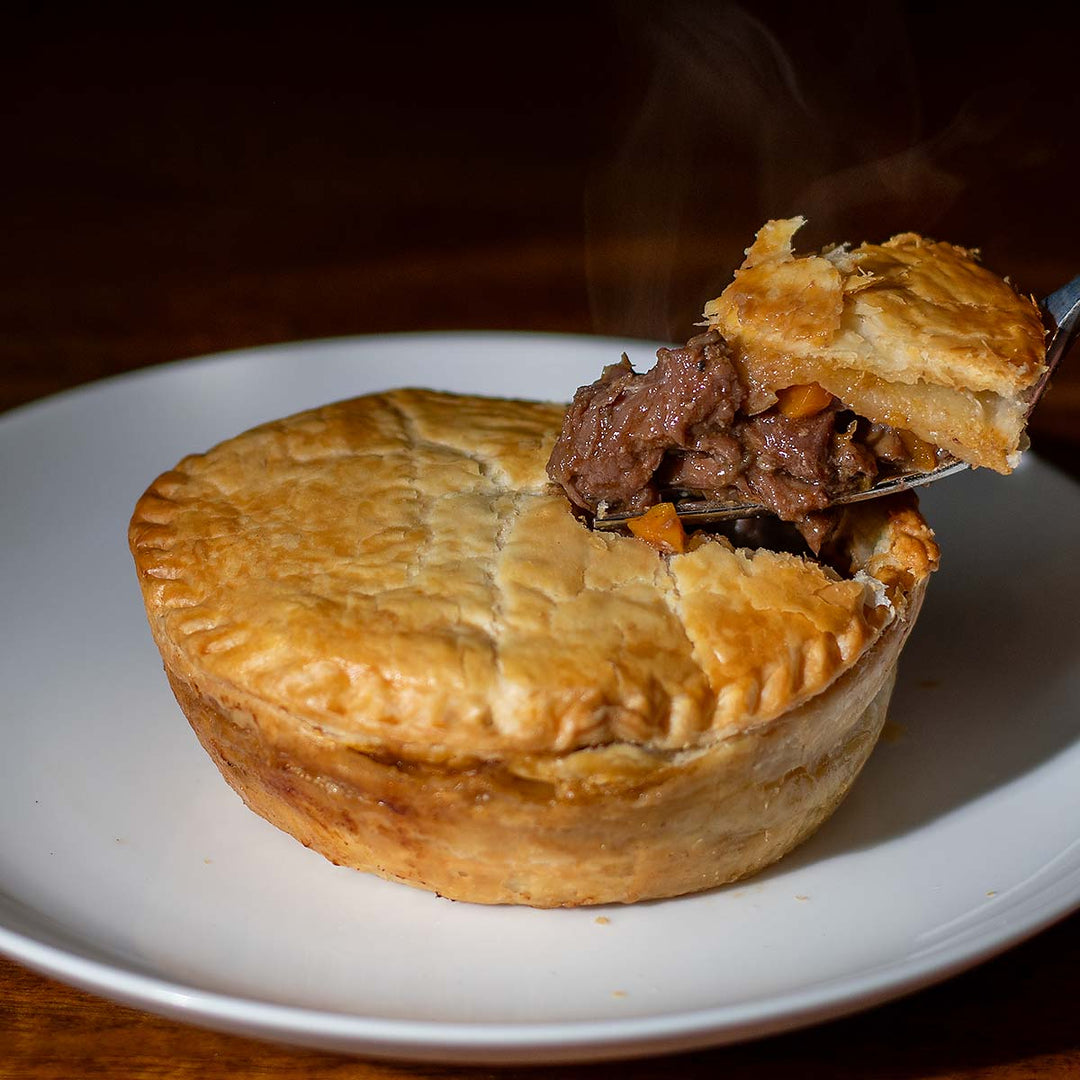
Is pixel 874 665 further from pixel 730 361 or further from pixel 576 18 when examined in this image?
pixel 576 18

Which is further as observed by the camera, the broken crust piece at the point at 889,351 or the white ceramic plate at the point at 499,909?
the broken crust piece at the point at 889,351

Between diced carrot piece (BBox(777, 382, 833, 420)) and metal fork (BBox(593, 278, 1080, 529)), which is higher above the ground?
diced carrot piece (BBox(777, 382, 833, 420))

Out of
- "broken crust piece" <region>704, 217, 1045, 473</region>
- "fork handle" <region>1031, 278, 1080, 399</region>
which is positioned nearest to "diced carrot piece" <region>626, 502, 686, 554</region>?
"broken crust piece" <region>704, 217, 1045, 473</region>

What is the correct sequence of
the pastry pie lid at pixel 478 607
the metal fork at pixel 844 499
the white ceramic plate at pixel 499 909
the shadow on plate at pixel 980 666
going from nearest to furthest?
the white ceramic plate at pixel 499 909 < the pastry pie lid at pixel 478 607 < the metal fork at pixel 844 499 < the shadow on plate at pixel 980 666

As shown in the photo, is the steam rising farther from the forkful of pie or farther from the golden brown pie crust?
the golden brown pie crust

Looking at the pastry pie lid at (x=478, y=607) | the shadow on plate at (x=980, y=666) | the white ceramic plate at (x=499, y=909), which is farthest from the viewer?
the shadow on plate at (x=980, y=666)

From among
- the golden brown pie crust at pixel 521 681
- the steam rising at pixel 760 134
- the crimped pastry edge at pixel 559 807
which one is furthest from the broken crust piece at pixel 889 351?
the steam rising at pixel 760 134

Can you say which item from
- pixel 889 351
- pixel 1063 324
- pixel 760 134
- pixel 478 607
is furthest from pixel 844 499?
pixel 760 134

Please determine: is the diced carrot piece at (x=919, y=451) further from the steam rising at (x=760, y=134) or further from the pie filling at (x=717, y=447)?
the steam rising at (x=760, y=134)
